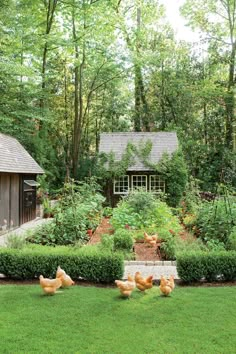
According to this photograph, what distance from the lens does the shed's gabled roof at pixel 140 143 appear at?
20156mm

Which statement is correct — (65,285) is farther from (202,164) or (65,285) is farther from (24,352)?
(202,164)

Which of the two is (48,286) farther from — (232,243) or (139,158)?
(139,158)

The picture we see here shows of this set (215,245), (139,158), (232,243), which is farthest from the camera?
(139,158)

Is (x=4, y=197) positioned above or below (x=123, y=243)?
above

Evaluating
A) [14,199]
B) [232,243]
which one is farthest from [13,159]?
[232,243]

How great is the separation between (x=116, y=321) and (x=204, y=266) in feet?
7.85

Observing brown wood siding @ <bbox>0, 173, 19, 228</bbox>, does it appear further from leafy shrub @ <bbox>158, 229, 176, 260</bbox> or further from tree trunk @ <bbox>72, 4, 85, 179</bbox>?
tree trunk @ <bbox>72, 4, 85, 179</bbox>

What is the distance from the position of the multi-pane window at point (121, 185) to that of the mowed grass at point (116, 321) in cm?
1354

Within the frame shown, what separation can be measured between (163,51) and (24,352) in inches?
1028

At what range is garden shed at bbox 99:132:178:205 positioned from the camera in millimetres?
19422

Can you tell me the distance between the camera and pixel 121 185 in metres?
19.8

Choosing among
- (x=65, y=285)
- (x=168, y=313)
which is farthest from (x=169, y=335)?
(x=65, y=285)

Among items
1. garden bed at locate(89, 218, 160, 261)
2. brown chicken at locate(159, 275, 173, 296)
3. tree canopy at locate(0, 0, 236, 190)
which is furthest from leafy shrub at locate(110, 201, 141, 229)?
tree canopy at locate(0, 0, 236, 190)

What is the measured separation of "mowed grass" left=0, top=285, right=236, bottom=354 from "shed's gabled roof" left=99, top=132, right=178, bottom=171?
14.0m
